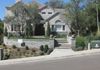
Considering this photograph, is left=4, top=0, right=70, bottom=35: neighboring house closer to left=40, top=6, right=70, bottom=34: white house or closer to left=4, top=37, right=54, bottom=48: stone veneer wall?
left=40, top=6, right=70, bottom=34: white house

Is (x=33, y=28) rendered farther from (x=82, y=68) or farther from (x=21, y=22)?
A: (x=82, y=68)

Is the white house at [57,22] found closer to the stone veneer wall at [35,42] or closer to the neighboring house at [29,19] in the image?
the neighboring house at [29,19]

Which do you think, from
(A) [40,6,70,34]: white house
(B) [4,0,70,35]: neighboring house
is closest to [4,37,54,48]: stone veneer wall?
(B) [4,0,70,35]: neighboring house

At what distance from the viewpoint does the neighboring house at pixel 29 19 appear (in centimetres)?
5762

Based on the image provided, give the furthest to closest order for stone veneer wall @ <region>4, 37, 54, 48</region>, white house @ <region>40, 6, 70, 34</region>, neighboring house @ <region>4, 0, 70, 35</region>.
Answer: white house @ <region>40, 6, 70, 34</region>, neighboring house @ <region>4, 0, 70, 35</region>, stone veneer wall @ <region>4, 37, 54, 48</region>

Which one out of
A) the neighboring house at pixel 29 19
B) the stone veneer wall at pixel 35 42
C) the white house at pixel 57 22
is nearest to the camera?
the stone veneer wall at pixel 35 42

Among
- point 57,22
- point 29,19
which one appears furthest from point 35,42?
point 57,22

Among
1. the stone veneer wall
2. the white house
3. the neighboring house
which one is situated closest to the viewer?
the stone veneer wall

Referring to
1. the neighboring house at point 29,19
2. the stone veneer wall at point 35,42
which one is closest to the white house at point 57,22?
the neighboring house at point 29,19

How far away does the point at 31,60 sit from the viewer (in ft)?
75.3

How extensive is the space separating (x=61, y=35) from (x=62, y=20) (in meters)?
2.99

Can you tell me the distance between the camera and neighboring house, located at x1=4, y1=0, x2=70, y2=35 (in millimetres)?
57625

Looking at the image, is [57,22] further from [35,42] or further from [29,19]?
[35,42]

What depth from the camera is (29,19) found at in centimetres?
5881
